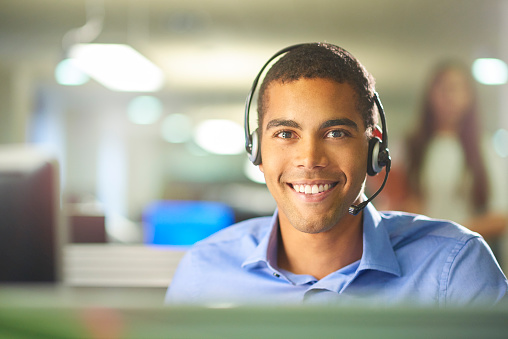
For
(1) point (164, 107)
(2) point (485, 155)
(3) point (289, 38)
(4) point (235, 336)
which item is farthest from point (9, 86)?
(4) point (235, 336)

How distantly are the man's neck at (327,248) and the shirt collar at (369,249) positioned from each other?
4 cm

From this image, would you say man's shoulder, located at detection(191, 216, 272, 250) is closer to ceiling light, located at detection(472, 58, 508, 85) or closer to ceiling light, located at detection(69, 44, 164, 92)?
ceiling light, located at detection(69, 44, 164, 92)

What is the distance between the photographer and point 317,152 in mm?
1077

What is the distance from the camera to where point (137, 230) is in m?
7.93

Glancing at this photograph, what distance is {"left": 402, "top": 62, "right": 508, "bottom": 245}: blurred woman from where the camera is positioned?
3.32m

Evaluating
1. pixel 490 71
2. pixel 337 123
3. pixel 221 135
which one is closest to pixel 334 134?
pixel 337 123

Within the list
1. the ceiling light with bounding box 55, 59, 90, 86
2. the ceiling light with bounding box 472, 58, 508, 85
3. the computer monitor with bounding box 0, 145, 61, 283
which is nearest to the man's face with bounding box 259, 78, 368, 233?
the computer monitor with bounding box 0, 145, 61, 283

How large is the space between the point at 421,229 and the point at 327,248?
21 cm

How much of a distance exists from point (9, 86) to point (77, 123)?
1.98m

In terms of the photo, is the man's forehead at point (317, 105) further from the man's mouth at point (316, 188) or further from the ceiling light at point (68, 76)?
the ceiling light at point (68, 76)

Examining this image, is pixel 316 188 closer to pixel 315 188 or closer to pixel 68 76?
pixel 315 188

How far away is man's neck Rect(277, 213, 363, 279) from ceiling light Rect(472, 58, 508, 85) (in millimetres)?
3932

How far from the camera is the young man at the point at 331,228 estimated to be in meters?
1.06

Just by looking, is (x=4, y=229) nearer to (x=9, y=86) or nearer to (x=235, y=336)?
(x=235, y=336)
